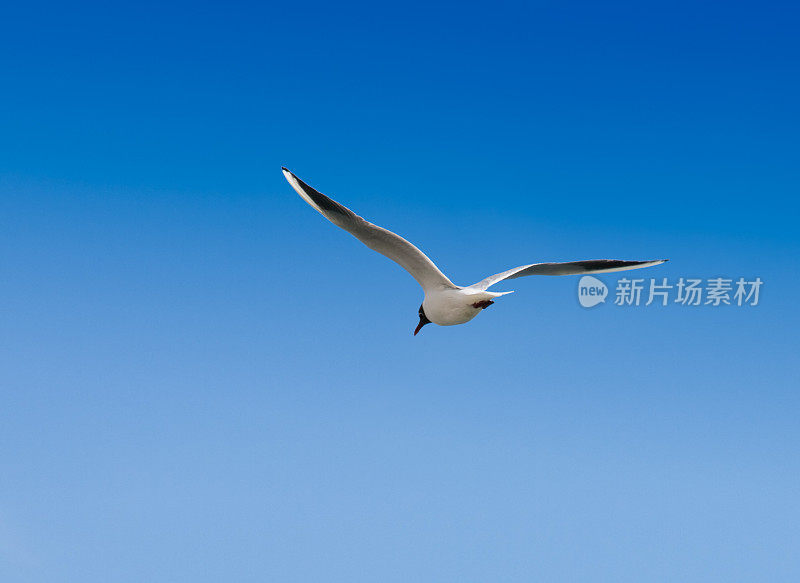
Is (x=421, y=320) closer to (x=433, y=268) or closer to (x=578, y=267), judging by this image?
(x=433, y=268)

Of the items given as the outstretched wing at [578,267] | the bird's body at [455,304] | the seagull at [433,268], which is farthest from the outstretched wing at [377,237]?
the outstretched wing at [578,267]

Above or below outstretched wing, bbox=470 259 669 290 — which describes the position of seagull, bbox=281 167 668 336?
below

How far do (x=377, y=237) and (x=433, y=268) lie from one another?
74 cm

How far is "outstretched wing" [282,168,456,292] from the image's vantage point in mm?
9500

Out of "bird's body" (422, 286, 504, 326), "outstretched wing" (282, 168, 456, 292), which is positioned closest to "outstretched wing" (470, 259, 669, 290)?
"bird's body" (422, 286, 504, 326)

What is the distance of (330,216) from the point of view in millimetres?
9656

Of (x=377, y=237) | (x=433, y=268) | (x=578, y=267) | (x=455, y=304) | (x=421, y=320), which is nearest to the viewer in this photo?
(x=377, y=237)

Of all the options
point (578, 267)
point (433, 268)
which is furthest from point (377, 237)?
point (578, 267)

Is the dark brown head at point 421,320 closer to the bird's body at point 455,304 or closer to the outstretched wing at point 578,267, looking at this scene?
the bird's body at point 455,304

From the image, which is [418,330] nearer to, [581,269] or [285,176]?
[581,269]

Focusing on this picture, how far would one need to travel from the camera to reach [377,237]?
32.1 ft

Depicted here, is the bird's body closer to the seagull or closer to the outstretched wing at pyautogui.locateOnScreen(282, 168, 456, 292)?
the seagull

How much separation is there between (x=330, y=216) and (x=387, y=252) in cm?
75

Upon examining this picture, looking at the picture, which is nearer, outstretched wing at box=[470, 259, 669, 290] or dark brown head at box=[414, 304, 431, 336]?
outstretched wing at box=[470, 259, 669, 290]
